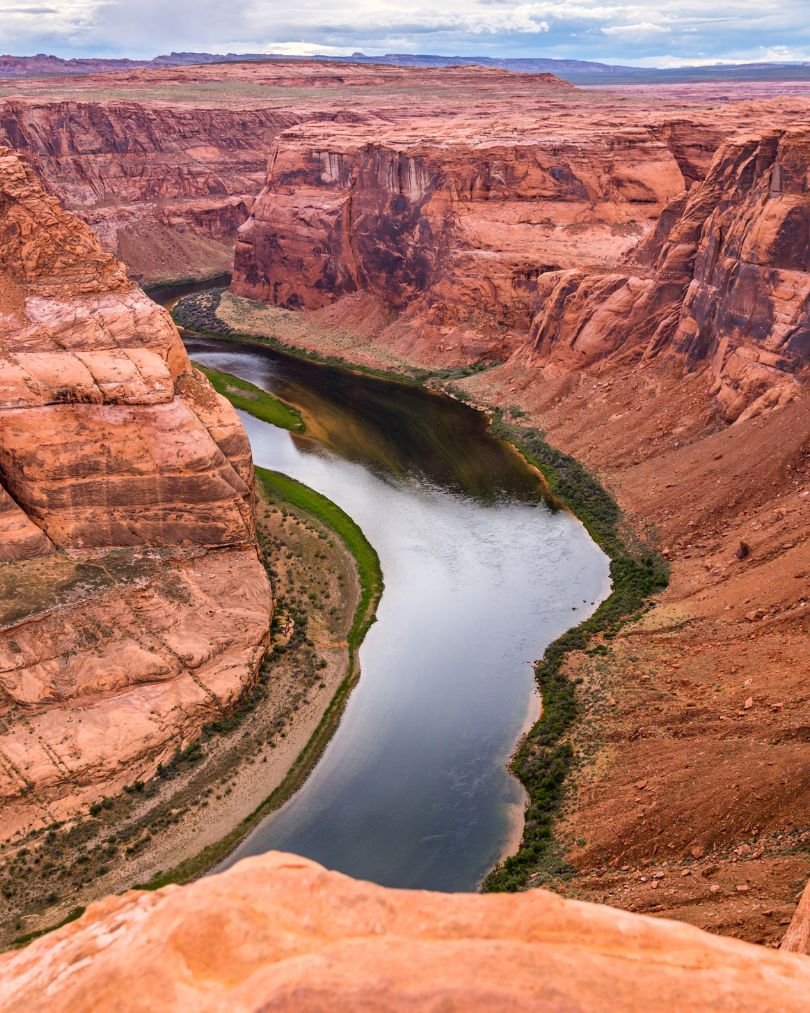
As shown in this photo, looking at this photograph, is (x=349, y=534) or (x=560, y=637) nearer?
(x=560, y=637)

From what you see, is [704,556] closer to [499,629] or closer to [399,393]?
[499,629]

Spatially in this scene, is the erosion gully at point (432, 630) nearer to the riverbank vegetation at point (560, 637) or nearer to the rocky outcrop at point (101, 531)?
the riverbank vegetation at point (560, 637)

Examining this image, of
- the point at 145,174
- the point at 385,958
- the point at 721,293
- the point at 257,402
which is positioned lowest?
the point at 257,402

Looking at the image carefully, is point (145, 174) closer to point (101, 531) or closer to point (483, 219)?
point (483, 219)

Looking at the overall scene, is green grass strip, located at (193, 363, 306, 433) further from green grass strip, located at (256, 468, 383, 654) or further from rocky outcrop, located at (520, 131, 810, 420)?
rocky outcrop, located at (520, 131, 810, 420)

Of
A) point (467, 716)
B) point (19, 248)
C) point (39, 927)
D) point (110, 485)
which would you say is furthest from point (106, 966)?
point (19, 248)

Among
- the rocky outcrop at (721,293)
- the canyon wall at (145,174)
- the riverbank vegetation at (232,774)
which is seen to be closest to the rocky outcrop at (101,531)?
the riverbank vegetation at (232,774)

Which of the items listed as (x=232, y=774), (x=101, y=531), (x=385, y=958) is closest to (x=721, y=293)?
(x=101, y=531)

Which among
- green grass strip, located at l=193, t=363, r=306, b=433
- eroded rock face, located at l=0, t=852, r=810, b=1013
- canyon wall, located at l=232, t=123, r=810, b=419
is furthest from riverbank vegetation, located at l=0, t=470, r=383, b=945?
canyon wall, located at l=232, t=123, r=810, b=419
